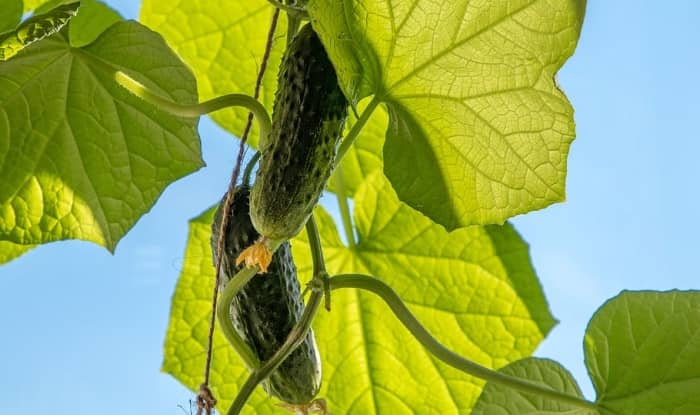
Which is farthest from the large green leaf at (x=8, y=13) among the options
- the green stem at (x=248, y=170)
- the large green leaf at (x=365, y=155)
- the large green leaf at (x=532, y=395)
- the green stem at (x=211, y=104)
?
the large green leaf at (x=532, y=395)

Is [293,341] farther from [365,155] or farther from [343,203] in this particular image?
[365,155]

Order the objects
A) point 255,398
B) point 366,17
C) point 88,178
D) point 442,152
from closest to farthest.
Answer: point 366,17, point 442,152, point 88,178, point 255,398

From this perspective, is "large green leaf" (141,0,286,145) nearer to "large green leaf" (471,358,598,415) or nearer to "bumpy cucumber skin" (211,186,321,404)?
"bumpy cucumber skin" (211,186,321,404)

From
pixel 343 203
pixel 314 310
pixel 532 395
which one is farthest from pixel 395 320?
pixel 314 310

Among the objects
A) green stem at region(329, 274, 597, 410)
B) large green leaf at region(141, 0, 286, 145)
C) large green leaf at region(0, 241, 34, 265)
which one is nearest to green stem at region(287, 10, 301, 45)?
green stem at region(329, 274, 597, 410)

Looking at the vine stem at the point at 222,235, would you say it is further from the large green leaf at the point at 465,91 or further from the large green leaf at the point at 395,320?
the large green leaf at the point at 395,320

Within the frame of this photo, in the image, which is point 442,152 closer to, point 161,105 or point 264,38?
point 161,105

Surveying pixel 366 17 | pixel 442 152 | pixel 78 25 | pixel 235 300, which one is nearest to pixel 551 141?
pixel 442 152
